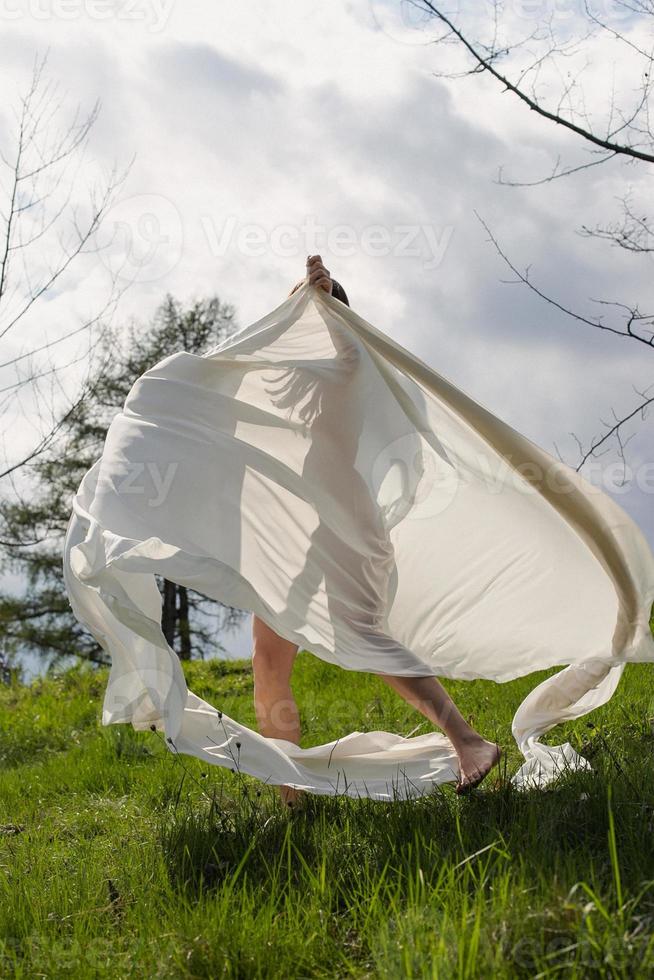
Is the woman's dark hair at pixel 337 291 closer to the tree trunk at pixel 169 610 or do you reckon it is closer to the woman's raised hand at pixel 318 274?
the woman's raised hand at pixel 318 274

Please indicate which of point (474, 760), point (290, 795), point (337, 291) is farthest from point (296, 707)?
point (337, 291)

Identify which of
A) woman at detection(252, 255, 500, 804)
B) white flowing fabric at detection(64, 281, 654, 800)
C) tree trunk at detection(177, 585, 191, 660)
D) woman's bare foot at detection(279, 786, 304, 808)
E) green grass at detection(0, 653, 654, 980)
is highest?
tree trunk at detection(177, 585, 191, 660)

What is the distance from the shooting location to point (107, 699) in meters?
4.23

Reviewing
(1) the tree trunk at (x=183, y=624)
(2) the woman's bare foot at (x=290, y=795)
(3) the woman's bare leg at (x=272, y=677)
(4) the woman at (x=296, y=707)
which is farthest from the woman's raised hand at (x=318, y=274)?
(1) the tree trunk at (x=183, y=624)

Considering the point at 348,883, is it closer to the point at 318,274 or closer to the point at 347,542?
the point at 347,542

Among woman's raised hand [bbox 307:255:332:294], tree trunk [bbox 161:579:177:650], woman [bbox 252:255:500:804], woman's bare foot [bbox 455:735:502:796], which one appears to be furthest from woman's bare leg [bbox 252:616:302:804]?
tree trunk [bbox 161:579:177:650]

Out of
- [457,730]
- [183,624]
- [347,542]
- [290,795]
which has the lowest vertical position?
[290,795]

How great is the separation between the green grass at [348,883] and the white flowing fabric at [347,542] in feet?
1.22

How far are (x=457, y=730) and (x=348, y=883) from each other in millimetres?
1047

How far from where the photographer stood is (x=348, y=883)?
304 centimetres

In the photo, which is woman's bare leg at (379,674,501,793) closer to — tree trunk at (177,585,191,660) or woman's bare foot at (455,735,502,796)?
woman's bare foot at (455,735,502,796)

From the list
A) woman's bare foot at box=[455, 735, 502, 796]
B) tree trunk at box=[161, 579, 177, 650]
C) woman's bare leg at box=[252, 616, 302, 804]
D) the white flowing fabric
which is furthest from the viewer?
tree trunk at box=[161, 579, 177, 650]

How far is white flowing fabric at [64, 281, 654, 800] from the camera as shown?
12.9ft

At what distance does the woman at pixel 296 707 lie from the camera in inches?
153
